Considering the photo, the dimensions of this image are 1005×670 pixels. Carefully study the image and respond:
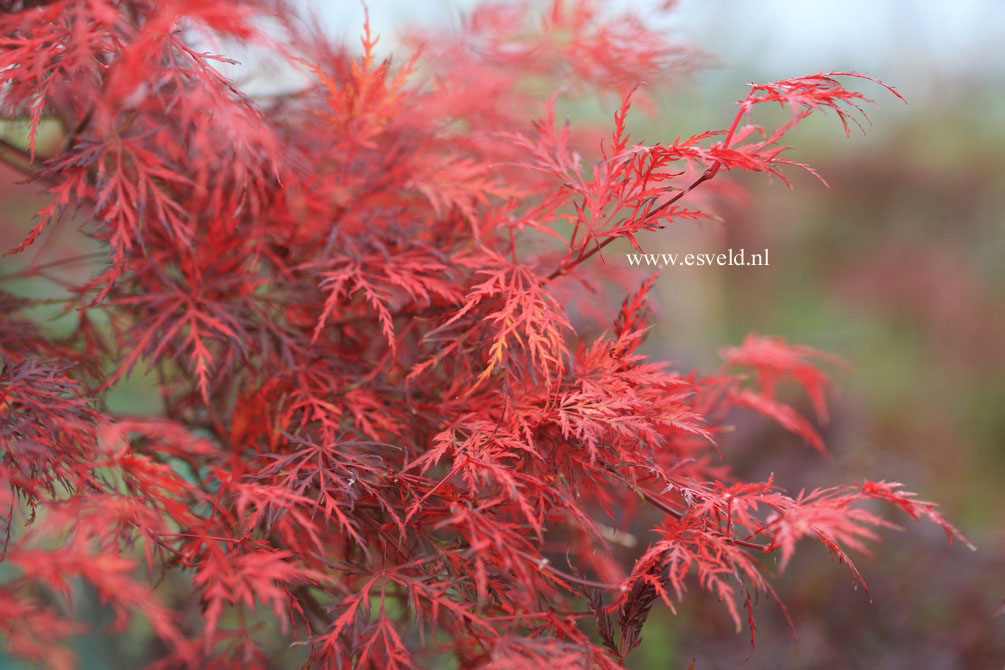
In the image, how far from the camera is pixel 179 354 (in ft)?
3.02

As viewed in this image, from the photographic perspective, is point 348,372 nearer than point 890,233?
Yes

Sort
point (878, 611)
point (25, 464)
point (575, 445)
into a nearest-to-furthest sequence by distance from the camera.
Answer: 1. point (25, 464)
2. point (575, 445)
3. point (878, 611)

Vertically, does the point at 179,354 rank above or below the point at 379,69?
below

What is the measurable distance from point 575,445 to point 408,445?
234mm

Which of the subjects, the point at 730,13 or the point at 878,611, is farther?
the point at 730,13

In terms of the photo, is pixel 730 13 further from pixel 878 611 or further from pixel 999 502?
pixel 878 611

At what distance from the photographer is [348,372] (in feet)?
3.14

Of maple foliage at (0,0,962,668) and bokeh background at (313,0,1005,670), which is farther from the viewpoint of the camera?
bokeh background at (313,0,1005,670)

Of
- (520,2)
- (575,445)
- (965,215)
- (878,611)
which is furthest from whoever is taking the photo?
(965,215)

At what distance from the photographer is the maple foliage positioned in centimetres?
70

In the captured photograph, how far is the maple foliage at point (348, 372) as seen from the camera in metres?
0.70

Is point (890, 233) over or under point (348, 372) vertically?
under

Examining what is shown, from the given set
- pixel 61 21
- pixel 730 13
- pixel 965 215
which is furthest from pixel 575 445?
pixel 730 13

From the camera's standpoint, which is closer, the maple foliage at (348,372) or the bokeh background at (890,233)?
the maple foliage at (348,372)
